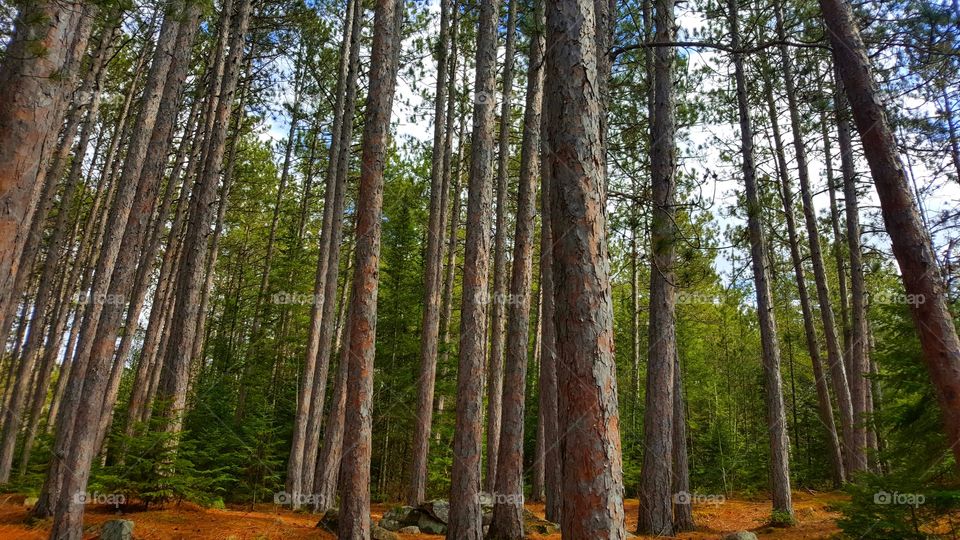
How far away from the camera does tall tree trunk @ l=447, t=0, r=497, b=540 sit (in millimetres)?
6914

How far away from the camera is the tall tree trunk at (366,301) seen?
646 cm

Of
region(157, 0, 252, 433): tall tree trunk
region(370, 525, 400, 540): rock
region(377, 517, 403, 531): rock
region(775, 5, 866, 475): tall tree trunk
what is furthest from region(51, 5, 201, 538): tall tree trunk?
region(775, 5, 866, 475): tall tree trunk

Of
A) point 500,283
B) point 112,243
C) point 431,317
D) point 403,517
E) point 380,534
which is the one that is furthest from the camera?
point 431,317

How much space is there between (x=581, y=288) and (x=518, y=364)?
506 cm

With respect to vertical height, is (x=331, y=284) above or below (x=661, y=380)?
above

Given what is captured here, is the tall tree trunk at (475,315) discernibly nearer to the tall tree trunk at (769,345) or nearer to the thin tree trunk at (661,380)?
the thin tree trunk at (661,380)

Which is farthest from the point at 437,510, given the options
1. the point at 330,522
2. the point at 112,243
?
the point at 112,243

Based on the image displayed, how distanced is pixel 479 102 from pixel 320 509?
8.47 metres

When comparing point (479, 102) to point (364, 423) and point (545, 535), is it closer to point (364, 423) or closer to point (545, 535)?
point (364, 423)

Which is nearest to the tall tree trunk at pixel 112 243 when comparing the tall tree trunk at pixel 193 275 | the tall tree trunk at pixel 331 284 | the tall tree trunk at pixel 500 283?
the tall tree trunk at pixel 193 275

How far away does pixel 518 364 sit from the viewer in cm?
828

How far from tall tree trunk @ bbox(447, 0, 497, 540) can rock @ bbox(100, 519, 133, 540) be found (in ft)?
13.3

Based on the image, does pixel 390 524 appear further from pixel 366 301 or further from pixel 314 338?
pixel 314 338

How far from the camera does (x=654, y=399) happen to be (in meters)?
8.23
